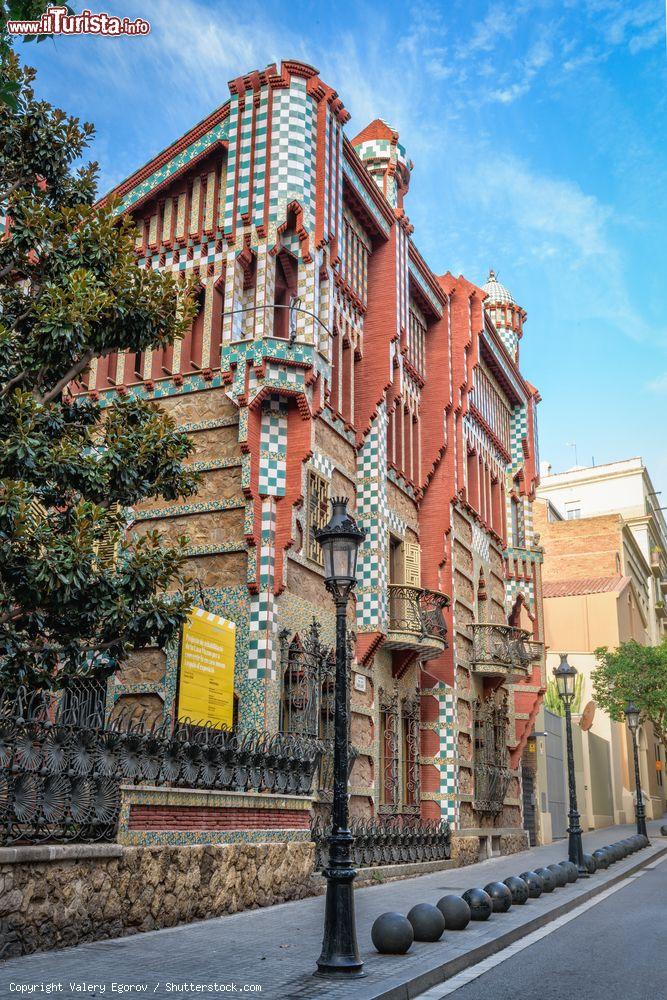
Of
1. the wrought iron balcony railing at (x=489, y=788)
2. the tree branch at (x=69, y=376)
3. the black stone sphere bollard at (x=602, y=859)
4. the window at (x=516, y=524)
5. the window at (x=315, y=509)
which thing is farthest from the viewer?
the window at (x=516, y=524)

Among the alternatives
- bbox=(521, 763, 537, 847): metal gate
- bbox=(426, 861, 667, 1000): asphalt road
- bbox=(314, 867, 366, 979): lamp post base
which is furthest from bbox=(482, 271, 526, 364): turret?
bbox=(314, 867, 366, 979): lamp post base

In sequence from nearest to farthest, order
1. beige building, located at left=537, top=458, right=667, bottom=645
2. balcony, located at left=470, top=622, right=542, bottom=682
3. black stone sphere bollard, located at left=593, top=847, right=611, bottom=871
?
black stone sphere bollard, located at left=593, top=847, right=611, bottom=871 < balcony, located at left=470, top=622, right=542, bottom=682 < beige building, located at left=537, top=458, right=667, bottom=645

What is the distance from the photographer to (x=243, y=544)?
59.3ft

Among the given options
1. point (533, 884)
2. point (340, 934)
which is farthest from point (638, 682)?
point (340, 934)

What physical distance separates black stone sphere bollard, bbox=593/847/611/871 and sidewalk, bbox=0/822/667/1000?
7710 millimetres

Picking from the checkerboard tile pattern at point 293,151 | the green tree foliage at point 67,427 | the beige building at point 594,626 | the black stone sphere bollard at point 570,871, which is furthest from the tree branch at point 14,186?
the beige building at point 594,626

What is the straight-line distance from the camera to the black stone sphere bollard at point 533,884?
14367 mm

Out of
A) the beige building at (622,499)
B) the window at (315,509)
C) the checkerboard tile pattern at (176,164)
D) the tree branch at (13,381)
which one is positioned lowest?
the tree branch at (13,381)

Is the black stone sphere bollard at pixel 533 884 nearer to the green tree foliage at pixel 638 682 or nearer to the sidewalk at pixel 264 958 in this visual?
the sidewalk at pixel 264 958

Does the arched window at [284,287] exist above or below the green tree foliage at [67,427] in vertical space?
above

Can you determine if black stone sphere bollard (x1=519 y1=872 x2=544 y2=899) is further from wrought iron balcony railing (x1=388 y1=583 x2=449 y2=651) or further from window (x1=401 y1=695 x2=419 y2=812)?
window (x1=401 y1=695 x2=419 y2=812)

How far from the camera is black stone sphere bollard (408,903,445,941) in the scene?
10.2m

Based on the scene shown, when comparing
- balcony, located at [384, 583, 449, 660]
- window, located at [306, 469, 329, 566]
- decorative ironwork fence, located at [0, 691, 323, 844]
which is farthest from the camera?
balcony, located at [384, 583, 449, 660]

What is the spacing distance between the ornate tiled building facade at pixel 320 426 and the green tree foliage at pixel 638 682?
14.1 m
